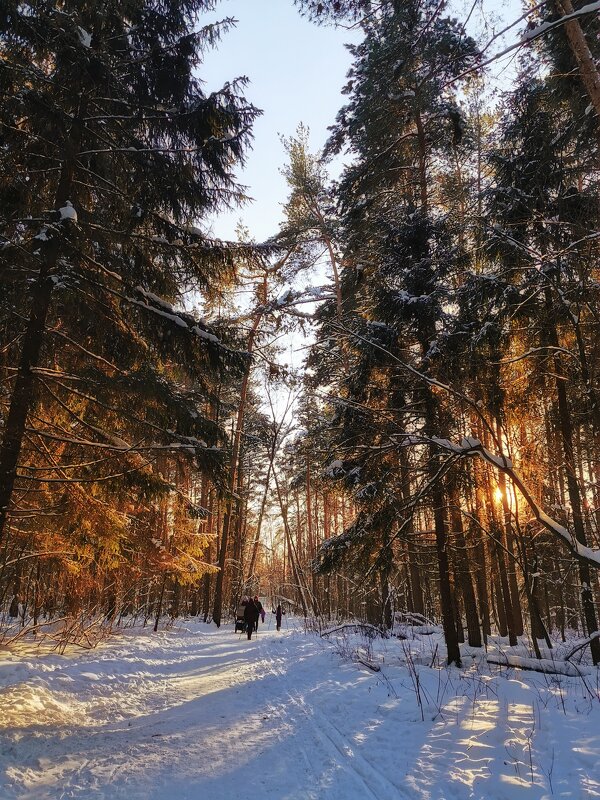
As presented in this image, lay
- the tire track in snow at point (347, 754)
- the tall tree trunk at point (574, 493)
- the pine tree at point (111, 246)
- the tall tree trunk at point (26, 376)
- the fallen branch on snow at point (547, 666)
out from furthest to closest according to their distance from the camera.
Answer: the tall tree trunk at point (574, 493), the fallen branch on snow at point (547, 666), the pine tree at point (111, 246), the tall tree trunk at point (26, 376), the tire track in snow at point (347, 754)

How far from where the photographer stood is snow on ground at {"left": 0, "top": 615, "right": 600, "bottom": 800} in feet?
13.2

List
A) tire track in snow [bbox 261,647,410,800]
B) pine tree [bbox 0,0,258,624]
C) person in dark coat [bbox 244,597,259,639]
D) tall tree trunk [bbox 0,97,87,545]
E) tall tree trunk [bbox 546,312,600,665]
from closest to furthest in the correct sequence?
tire track in snow [bbox 261,647,410,800] < tall tree trunk [bbox 0,97,87,545] < pine tree [bbox 0,0,258,624] < tall tree trunk [bbox 546,312,600,665] < person in dark coat [bbox 244,597,259,639]

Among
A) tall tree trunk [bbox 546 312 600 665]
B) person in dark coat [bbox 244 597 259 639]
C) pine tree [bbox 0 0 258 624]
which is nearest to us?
pine tree [bbox 0 0 258 624]

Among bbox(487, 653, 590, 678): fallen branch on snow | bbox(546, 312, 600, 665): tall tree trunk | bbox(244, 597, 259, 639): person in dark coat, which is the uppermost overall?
bbox(546, 312, 600, 665): tall tree trunk

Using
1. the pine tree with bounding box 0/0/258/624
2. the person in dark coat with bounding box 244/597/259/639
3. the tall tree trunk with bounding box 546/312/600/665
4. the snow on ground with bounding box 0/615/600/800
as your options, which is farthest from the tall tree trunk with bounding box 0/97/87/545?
the person in dark coat with bounding box 244/597/259/639

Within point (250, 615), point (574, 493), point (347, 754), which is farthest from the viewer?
point (250, 615)

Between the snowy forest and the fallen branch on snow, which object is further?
the fallen branch on snow

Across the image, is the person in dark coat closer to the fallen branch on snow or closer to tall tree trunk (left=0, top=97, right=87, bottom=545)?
the fallen branch on snow

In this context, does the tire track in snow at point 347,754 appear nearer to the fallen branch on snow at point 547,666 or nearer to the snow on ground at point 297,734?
the snow on ground at point 297,734

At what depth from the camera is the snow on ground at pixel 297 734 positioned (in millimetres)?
4020

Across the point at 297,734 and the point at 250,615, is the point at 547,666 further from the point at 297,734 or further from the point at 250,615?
the point at 250,615

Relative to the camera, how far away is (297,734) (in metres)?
5.57

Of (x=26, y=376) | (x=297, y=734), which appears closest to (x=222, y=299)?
(x=26, y=376)

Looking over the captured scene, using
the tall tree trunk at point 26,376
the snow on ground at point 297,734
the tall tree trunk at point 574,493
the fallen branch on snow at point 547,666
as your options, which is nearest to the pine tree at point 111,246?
the tall tree trunk at point 26,376
